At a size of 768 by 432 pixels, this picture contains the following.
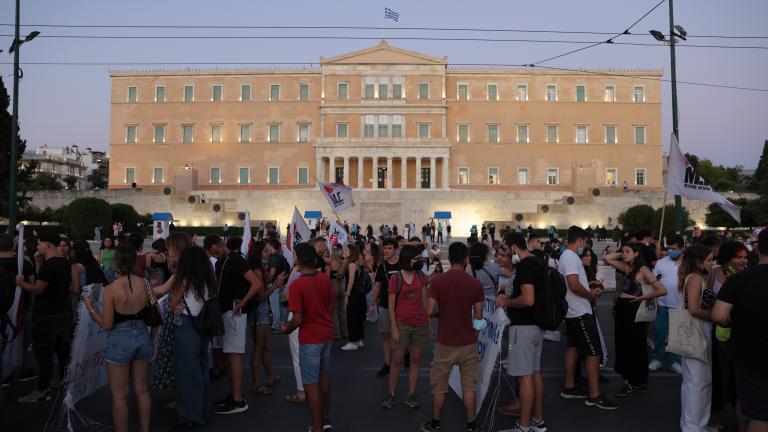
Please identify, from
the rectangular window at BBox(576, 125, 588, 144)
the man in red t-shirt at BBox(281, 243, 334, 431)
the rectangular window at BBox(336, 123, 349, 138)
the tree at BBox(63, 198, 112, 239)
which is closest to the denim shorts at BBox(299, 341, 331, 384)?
the man in red t-shirt at BBox(281, 243, 334, 431)

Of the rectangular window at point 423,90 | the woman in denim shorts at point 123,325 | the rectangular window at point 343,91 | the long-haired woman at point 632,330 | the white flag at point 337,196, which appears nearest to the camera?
the woman in denim shorts at point 123,325

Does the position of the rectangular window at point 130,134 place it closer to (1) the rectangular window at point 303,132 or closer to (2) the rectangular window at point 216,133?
(2) the rectangular window at point 216,133

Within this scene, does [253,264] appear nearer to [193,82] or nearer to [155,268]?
[155,268]

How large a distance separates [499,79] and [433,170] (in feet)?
35.6

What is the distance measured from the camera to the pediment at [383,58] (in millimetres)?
54906

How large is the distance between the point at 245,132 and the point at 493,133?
2271 cm

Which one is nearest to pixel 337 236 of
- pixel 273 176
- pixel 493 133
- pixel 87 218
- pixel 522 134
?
pixel 87 218

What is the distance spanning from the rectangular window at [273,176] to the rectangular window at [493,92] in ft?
67.3

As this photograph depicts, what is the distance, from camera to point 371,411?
19.7 ft

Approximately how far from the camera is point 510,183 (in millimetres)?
56156

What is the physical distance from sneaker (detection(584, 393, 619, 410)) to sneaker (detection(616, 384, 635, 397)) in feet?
1.50

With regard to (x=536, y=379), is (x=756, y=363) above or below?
above

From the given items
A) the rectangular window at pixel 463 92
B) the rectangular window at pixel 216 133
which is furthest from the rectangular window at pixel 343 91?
the rectangular window at pixel 216 133

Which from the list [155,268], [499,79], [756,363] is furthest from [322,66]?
[756,363]
